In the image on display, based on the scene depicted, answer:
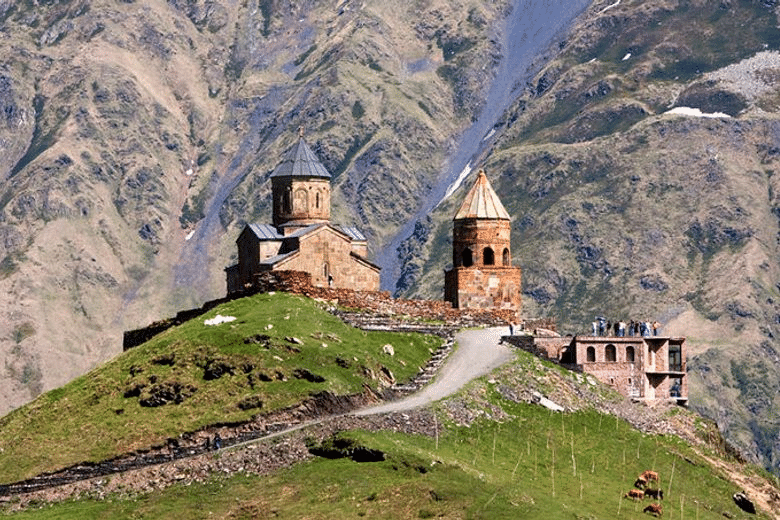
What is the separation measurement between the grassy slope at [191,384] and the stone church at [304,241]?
20811 mm

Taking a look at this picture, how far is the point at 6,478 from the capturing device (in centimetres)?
9944

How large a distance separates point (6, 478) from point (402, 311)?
3732 centimetres

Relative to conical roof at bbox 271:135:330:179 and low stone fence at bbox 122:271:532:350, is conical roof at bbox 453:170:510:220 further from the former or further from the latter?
conical roof at bbox 271:135:330:179

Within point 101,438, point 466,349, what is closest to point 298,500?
point 101,438

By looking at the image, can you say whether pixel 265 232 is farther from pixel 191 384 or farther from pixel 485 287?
pixel 191 384

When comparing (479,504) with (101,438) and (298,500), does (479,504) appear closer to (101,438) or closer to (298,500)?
(298,500)

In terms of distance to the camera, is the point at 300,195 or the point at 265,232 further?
the point at 300,195

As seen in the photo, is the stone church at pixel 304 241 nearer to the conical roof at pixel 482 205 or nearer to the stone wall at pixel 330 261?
the stone wall at pixel 330 261

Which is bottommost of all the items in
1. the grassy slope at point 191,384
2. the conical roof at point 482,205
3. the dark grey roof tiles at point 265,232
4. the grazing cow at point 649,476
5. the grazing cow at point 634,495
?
the grazing cow at point 634,495

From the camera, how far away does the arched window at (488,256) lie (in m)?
143

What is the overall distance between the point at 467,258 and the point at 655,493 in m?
43.5

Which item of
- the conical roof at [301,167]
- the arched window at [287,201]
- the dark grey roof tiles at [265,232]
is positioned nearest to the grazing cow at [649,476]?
the dark grey roof tiles at [265,232]

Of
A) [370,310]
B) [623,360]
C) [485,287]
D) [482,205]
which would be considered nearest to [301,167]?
[482,205]

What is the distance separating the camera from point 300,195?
499ft
